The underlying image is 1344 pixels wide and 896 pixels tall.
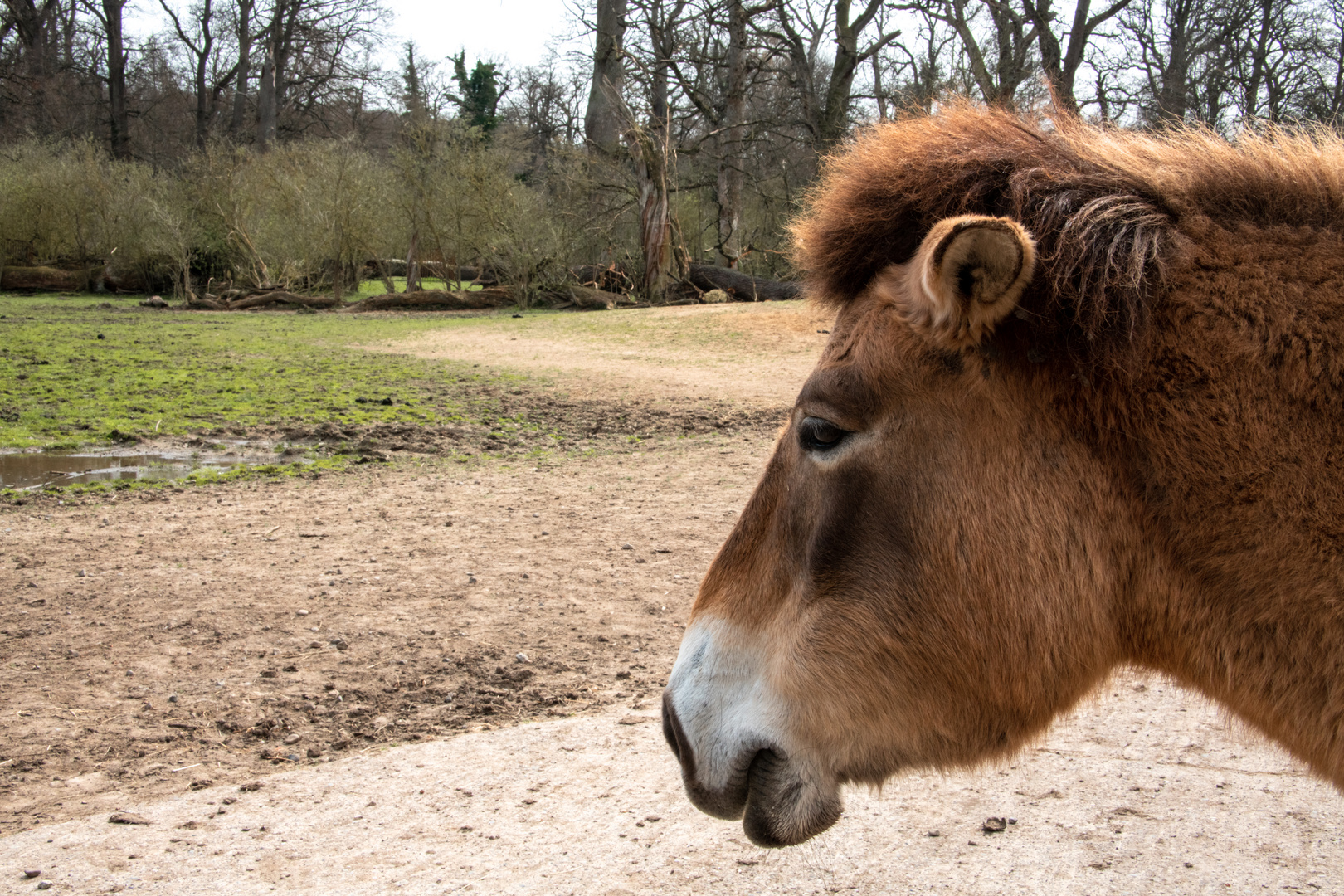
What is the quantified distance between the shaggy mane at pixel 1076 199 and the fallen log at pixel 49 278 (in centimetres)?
3423

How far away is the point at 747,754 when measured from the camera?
5.90 feet

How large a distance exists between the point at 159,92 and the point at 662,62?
111 ft

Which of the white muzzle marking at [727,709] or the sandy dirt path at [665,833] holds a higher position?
the white muzzle marking at [727,709]

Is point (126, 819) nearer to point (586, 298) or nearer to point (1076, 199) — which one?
point (1076, 199)

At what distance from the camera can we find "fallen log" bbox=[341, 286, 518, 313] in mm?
26953

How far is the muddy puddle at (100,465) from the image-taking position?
770cm

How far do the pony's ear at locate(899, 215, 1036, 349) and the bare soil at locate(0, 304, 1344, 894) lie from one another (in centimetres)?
92

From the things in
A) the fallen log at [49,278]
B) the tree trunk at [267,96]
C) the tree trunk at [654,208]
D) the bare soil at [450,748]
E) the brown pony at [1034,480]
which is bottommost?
the bare soil at [450,748]

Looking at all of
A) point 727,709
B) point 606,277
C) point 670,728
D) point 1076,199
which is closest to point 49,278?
point 606,277

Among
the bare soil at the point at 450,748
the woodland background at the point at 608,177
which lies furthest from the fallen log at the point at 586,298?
the bare soil at the point at 450,748

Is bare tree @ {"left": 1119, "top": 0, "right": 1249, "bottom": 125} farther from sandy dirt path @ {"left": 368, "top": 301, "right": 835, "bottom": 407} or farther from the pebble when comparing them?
the pebble

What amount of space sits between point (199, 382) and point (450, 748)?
10.3 m

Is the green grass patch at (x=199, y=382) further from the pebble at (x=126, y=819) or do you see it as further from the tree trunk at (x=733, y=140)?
the tree trunk at (x=733, y=140)

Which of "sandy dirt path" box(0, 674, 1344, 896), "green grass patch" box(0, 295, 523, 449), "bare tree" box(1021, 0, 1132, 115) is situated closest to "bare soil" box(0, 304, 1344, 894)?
"sandy dirt path" box(0, 674, 1344, 896)
